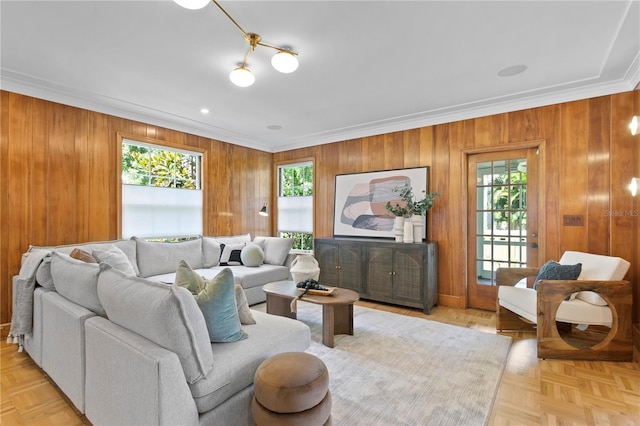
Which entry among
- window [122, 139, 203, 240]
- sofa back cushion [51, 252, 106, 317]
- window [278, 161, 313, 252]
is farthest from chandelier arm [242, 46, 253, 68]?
window [278, 161, 313, 252]

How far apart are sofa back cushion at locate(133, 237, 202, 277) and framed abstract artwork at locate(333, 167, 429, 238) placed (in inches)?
84.4

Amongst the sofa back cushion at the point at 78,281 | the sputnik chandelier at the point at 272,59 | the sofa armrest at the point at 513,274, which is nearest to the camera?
the sofa back cushion at the point at 78,281

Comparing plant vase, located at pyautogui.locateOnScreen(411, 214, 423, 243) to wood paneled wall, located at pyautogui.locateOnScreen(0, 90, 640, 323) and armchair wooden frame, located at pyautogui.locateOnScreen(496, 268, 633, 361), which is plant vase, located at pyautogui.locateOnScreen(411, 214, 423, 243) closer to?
wood paneled wall, located at pyautogui.locateOnScreen(0, 90, 640, 323)

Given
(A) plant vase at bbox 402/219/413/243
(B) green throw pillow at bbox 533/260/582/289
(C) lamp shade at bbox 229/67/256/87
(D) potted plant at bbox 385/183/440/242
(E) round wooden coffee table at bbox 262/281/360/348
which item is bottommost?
(E) round wooden coffee table at bbox 262/281/360/348

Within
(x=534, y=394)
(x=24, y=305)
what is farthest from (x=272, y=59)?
(x=534, y=394)

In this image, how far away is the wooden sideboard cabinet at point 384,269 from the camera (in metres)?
3.87

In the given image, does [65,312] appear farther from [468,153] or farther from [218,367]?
[468,153]

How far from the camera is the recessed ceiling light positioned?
2.88m

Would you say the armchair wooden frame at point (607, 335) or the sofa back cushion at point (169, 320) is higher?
the sofa back cushion at point (169, 320)

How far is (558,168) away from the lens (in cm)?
347

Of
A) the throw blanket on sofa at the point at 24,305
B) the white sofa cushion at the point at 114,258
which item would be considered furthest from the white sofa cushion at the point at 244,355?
the throw blanket on sofa at the point at 24,305

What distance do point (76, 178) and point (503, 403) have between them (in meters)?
4.53

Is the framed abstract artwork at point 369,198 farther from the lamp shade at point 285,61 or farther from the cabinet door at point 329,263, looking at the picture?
the lamp shade at point 285,61

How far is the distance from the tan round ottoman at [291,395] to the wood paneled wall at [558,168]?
3.16 meters
